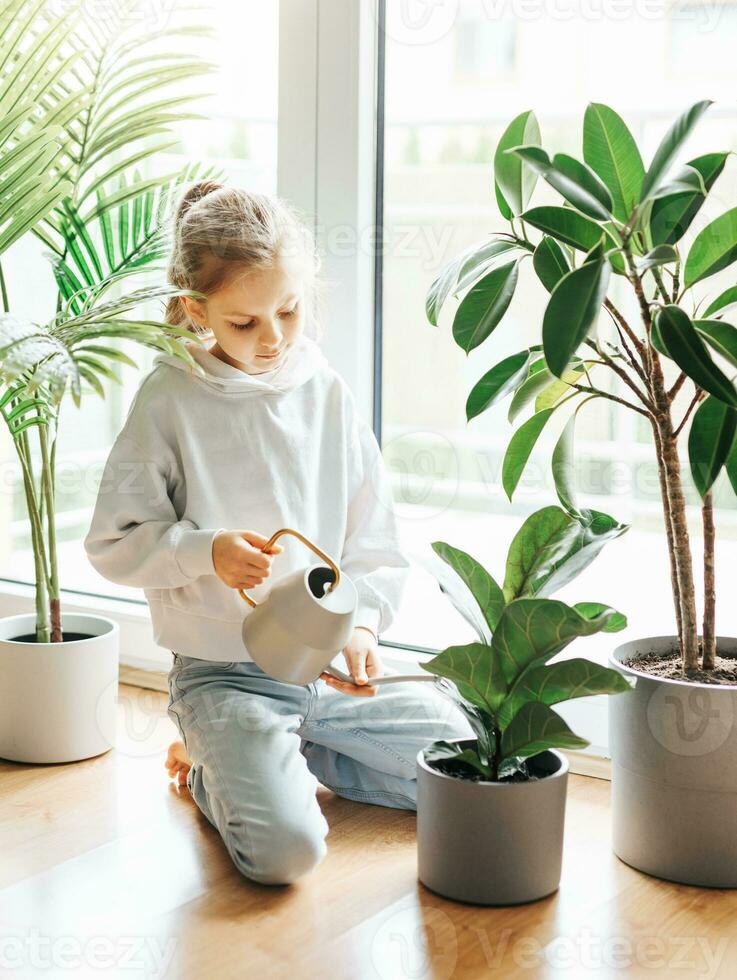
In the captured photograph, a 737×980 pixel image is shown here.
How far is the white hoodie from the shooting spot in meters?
1.64

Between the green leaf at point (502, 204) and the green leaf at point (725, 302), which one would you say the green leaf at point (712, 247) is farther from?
the green leaf at point (502, 204)

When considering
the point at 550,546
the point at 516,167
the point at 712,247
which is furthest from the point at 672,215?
the point at 550,546

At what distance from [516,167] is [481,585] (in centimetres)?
51

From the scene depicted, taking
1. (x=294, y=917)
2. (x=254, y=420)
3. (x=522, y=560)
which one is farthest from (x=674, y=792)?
(x=254, y=420)

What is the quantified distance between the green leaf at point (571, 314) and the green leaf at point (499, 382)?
1.00 ft

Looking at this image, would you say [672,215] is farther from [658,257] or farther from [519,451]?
[519,451]

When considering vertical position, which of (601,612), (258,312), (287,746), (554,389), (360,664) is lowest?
(287,746)

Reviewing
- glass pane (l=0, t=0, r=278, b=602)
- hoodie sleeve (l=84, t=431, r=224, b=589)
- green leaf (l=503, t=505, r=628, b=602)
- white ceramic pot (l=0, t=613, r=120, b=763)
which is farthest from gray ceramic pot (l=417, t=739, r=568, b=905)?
glass pane (l=0, t=0, r=278, b=602)

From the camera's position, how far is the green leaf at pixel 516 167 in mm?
1387

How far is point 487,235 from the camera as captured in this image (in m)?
1.97

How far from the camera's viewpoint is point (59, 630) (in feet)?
6.21

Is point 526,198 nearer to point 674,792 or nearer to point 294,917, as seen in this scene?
point 674,792

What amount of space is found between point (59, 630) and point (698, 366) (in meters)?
1.13

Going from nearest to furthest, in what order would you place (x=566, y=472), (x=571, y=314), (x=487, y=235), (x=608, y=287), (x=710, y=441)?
(x=571, y=314) → (x=710, y=441) → (x=608, y=287) → (x=566, y=472) → (x=487, y=235)
